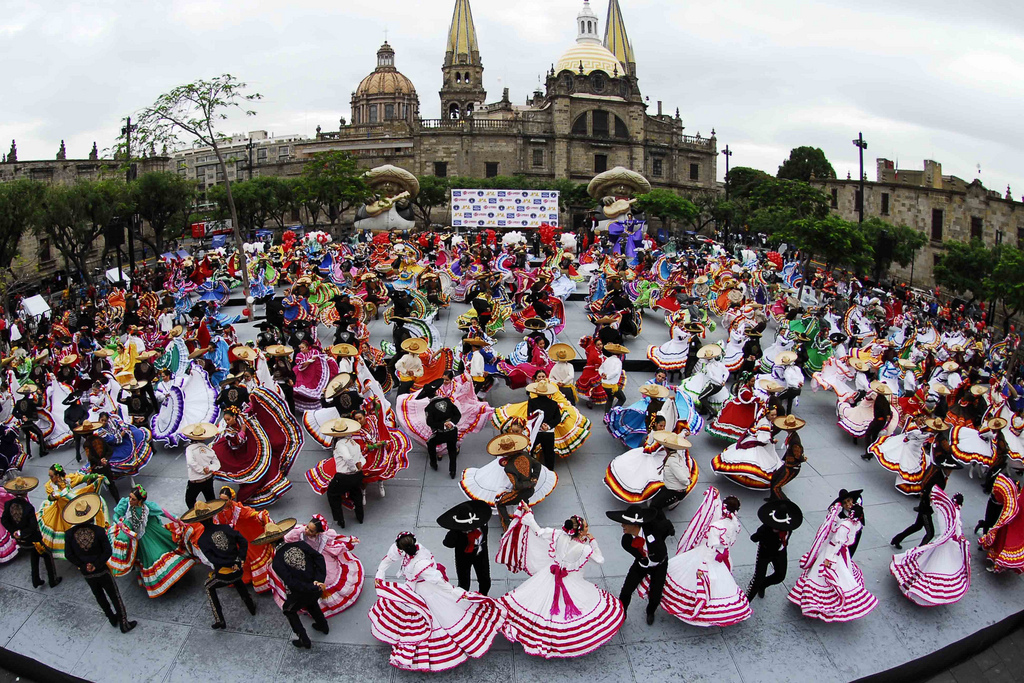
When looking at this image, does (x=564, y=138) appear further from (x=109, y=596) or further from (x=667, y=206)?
(x=109, y=596)

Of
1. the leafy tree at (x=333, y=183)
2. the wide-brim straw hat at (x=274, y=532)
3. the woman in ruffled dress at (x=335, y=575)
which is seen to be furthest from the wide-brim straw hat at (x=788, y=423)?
the leafy tree at (x=333, y=183)

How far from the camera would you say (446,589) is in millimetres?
5613

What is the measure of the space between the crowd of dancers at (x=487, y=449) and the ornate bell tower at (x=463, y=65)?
6410cm

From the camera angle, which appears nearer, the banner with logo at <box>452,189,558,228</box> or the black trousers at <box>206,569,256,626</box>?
the black trousers at <box>206,569,256,626</box>

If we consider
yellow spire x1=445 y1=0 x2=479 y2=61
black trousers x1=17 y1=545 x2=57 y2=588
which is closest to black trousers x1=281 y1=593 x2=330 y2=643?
black trousers x1=17 y1=545 x2=57 y2=588

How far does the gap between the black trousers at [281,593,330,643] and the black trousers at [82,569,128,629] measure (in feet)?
5.14

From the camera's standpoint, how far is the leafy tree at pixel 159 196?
2958 cm

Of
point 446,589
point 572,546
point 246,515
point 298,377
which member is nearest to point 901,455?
point 572,546

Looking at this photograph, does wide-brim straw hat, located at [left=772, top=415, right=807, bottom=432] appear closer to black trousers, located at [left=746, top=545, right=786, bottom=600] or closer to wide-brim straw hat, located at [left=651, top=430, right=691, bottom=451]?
wide-brim straw hat, located at [left=651, top=430, right=691, bottom=451]

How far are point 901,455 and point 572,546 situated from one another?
5520mm

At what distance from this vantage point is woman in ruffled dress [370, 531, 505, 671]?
562 cm

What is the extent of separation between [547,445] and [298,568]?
386 centimetres

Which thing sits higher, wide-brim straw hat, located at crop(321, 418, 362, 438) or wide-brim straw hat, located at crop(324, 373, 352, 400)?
wide-brim straw hat, located at crop(324, 373, 352, 400)

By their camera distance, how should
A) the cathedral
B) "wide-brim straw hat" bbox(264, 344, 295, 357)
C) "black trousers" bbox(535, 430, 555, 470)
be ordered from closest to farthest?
"black trousers" bbox(535, 430, 555, 470) → "wide-brim straw hat" bbox(264, 344, 295, 357) → the cathedral
